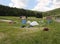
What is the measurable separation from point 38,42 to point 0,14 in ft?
258

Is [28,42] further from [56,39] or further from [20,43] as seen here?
[56,39]

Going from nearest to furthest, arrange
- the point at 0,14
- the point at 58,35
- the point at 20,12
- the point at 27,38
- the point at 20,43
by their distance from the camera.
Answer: the point at 20,43
the point at 27,38
the point at 58,35
the point at 0,14
the point at 20,12

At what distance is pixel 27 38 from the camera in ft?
57.4

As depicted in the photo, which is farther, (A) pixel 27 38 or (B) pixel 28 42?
(A) pixel 27 38

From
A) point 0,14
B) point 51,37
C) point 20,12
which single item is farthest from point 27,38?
point 20,12

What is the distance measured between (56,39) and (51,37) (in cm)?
59

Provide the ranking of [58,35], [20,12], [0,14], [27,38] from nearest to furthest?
[27,38] → [58,35] → [0,14] → [20,12]

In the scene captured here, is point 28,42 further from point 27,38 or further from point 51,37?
point 51,37

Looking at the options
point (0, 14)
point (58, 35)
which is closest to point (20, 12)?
point (0, 14)

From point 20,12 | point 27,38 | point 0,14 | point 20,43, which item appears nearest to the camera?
point 20,43

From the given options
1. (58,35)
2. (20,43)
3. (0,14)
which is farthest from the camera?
(0,14)

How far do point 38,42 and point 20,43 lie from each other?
155cm

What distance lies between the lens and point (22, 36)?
18.2 metres

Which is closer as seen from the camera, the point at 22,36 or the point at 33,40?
the point at 33,40
